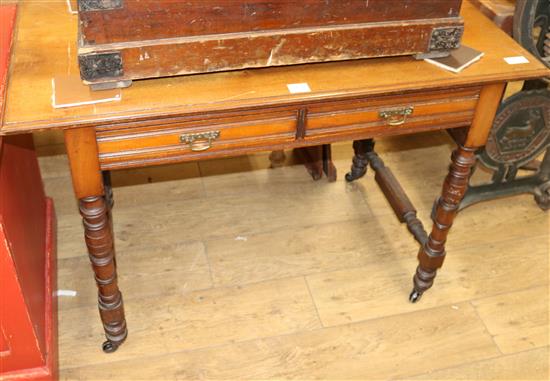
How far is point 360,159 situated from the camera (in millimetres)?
2811

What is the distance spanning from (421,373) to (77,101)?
1.42 meters

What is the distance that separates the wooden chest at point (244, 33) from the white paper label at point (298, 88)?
0.22ft

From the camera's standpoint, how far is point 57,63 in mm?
1680

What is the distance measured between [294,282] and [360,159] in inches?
27.0

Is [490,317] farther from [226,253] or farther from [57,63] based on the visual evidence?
[57,63]

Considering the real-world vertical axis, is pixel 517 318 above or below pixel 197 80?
below

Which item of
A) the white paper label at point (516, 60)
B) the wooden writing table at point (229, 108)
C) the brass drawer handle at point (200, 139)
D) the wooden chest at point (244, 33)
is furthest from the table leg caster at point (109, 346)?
the white paper label at point (516, 60)

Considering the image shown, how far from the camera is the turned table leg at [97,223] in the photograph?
5.19ft

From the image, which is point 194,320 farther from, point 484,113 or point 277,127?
point 484,113

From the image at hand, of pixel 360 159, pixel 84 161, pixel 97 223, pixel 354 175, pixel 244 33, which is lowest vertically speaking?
pixel 354 175

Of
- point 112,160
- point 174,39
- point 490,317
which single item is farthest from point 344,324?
point 174,39

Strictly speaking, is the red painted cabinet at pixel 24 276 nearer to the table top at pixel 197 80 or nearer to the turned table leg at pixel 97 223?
the turned table leg at pixel 97 223

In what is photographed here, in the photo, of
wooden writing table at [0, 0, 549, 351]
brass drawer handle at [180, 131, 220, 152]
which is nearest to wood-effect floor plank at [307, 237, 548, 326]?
wooden writing table at [0, 0, 549, 351]

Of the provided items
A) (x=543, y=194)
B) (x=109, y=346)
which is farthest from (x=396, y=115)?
(x=543, y=194)
